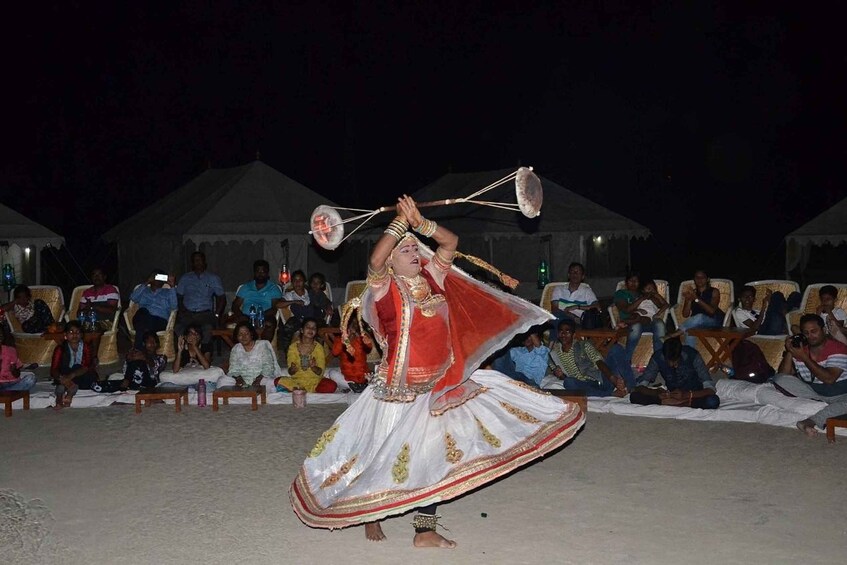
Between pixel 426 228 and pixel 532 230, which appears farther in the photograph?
pixel 532 230

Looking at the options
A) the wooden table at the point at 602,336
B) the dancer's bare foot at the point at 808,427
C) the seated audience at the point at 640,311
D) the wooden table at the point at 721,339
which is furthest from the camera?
the seated audience at the point at 640,311

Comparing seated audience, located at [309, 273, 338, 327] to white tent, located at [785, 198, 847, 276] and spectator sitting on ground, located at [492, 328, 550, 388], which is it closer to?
spectator sitting on ground, located at [492, 328, 550, 388]

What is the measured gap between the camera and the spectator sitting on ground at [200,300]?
1214cm

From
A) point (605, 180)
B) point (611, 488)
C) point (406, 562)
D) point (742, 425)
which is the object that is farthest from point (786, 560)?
point (605, 180)

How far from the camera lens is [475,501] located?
582 cm

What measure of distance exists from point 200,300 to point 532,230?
334 inches

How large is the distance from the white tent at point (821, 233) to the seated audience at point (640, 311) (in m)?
8.99

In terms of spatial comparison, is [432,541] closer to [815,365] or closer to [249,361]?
[815,365]

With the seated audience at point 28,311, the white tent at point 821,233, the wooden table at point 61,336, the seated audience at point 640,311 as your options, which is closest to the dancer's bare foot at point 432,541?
the seated audience at point 640,311

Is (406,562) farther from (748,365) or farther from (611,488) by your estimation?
(748,365)

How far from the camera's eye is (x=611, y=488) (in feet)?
19.8

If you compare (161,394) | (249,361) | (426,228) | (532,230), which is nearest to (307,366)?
(249,361)

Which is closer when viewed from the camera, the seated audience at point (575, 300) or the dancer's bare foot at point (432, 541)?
the dancer's bare foot at point (432, 541)

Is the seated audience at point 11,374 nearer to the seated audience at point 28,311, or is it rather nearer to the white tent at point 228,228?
the seated audience at point 28,311
